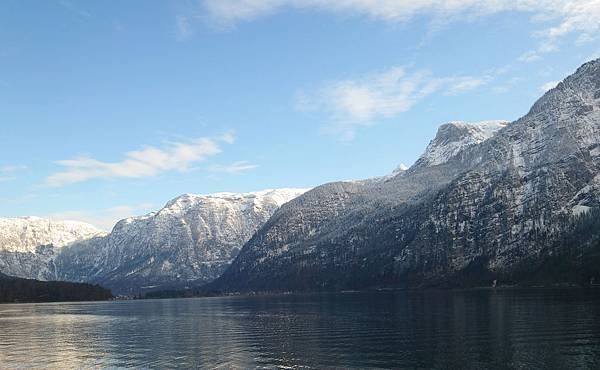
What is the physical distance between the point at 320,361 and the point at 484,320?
2466 inches

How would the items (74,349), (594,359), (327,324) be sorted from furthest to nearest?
(327,324) < (74,349) < (594,359)

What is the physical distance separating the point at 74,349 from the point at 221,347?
3125cm

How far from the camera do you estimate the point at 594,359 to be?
244 feet

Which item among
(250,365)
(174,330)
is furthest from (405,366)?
(174,330)

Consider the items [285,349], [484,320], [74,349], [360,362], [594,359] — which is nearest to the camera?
[594,359]

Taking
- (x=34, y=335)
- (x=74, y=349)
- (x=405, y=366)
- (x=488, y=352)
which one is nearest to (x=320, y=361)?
(x=405, y=366)

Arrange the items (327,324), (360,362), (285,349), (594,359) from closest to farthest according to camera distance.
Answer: (594,359) → (360,362) → (285,349) → (327,324)

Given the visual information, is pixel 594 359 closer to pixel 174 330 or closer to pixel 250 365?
pixel 250 365

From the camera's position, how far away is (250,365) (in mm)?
83750

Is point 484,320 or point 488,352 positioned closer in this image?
point 488,352

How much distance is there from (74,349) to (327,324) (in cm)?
6127

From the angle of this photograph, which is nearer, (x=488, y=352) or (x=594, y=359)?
(x=594, y=359)

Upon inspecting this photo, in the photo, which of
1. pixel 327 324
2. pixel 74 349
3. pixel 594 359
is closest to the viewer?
pixel 594 359

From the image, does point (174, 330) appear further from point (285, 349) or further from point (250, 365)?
point (250, 365)
